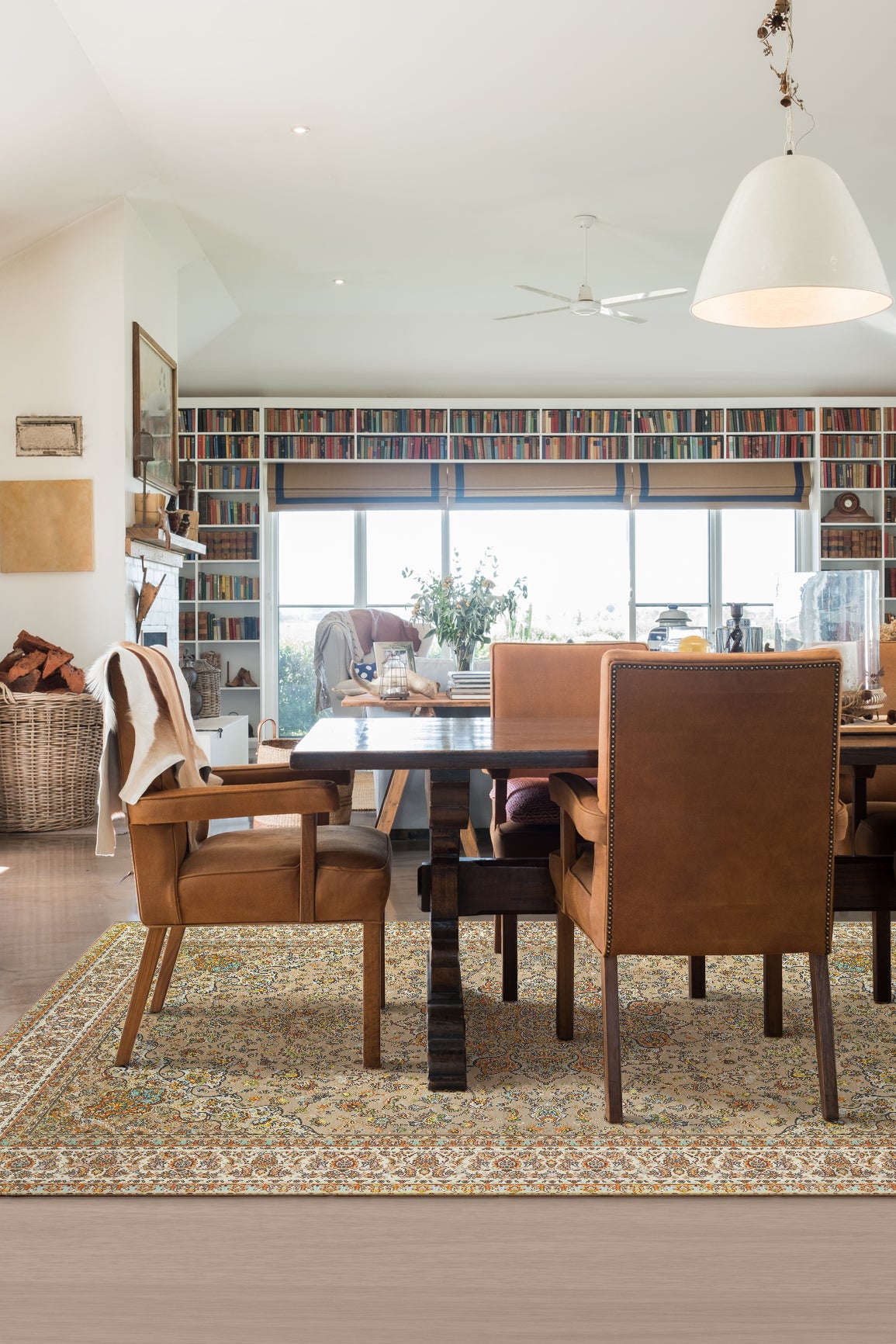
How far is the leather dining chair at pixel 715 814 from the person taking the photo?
198 centimetres

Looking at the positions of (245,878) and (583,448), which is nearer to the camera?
(245,878)

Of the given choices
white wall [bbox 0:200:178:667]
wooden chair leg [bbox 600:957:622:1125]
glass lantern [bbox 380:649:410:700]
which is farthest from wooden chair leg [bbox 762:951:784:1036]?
white wall [bbox 0:200:178:667]

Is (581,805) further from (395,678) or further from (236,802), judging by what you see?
(395,678)

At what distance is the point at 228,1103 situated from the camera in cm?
216

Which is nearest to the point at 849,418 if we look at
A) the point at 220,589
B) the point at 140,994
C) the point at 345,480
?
the point at 345,480

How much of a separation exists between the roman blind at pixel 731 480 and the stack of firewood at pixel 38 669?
498cm

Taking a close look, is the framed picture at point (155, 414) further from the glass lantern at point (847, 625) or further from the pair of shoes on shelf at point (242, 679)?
the glass lantern at point (847, 625)

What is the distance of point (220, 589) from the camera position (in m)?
8.49

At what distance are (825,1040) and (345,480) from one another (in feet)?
23.2

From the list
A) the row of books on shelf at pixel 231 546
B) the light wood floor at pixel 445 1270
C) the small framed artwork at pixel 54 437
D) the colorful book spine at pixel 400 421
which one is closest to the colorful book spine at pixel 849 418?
the colorful book spine at pixel 400 421

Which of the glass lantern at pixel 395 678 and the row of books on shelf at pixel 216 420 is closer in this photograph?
the glass lantern at pixel 395 678

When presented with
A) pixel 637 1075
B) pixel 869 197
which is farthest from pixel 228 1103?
pixel 869 197

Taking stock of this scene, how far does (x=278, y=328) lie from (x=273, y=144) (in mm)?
3210

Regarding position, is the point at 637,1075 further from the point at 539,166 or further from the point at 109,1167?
the point at 539,166
